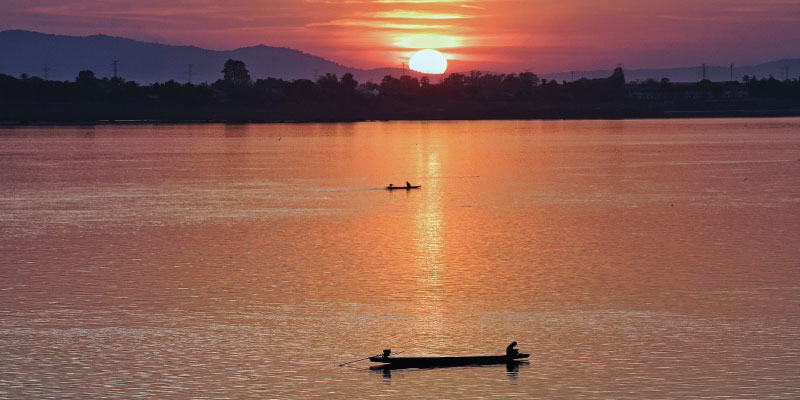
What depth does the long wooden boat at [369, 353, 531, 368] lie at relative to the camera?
2584 cm

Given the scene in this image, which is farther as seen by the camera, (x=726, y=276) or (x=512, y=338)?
(x=726, y=276)

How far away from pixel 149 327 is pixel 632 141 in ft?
460

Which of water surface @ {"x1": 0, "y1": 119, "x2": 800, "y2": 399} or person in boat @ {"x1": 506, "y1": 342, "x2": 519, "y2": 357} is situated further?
person in boat @ {"x1": 506, "y1": 342, "x2": 519, "y2": 357}

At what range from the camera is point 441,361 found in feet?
85.3

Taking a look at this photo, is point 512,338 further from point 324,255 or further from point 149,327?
point 324,255

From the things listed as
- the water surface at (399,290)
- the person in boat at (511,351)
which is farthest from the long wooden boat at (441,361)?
the water surface at (399,290)

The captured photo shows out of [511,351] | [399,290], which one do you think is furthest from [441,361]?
[399,290]

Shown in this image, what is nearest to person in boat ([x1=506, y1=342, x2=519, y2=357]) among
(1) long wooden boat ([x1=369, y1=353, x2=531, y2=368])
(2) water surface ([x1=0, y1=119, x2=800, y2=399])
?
(1) long wooden boat ([x1=369, y1=353, x2=531, y2=368])

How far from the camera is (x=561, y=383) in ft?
81.3

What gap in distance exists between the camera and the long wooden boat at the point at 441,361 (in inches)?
1017

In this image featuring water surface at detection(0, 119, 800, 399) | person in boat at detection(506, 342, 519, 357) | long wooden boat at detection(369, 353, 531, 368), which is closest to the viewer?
water surface at detection(0, 119, 800, 399)

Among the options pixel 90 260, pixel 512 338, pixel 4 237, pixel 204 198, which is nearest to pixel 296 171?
pixel 204 198

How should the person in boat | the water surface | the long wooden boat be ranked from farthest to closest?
the person in boat, the long wooden boat, the water surface

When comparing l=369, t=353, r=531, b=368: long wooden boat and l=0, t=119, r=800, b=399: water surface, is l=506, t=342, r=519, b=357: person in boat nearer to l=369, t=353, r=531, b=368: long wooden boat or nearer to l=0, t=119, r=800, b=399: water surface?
l=369, t=353, r=531, b=368: long wooden boat
